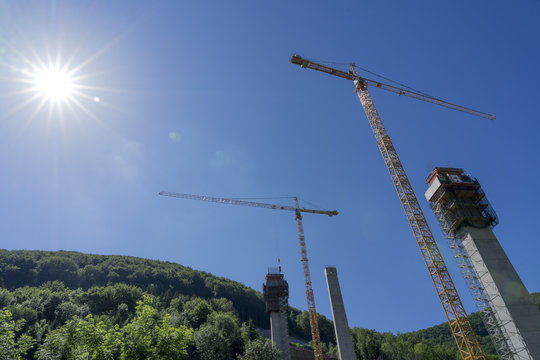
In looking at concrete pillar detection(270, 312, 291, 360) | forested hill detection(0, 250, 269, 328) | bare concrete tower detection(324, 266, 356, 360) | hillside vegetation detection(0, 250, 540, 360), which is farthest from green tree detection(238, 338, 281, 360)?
forested hill detection(0, 250, 269, 328)

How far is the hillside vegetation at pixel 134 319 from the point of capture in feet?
61.2

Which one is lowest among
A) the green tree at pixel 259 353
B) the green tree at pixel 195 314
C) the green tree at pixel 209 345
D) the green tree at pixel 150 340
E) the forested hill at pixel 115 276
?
the green tree at pixel 150 340

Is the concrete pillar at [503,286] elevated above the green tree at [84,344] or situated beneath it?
elevated above

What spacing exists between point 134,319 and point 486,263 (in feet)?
165

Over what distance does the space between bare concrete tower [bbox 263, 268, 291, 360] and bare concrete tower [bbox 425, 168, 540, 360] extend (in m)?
43.3

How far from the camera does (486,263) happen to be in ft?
155

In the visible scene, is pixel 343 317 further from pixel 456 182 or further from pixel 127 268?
pixel 127 268

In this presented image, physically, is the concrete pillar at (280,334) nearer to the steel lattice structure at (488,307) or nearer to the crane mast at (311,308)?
the crane mast at (311,308)

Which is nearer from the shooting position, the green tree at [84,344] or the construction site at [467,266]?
the green tree at [84,344]

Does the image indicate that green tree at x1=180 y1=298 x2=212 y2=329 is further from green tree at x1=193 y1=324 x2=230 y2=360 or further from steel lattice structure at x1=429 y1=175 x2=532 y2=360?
steel lattice structure at x1=429 y1=175 x2=532 y2=360

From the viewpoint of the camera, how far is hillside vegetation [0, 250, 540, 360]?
1866cm

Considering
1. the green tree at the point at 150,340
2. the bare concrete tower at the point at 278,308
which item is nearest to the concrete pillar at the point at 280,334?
the bare concrete tower at the point at 278,308

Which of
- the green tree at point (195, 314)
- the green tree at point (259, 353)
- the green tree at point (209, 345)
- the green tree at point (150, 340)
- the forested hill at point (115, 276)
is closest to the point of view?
the green tree at point (150, 340)

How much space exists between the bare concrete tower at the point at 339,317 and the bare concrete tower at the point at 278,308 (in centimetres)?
2521
